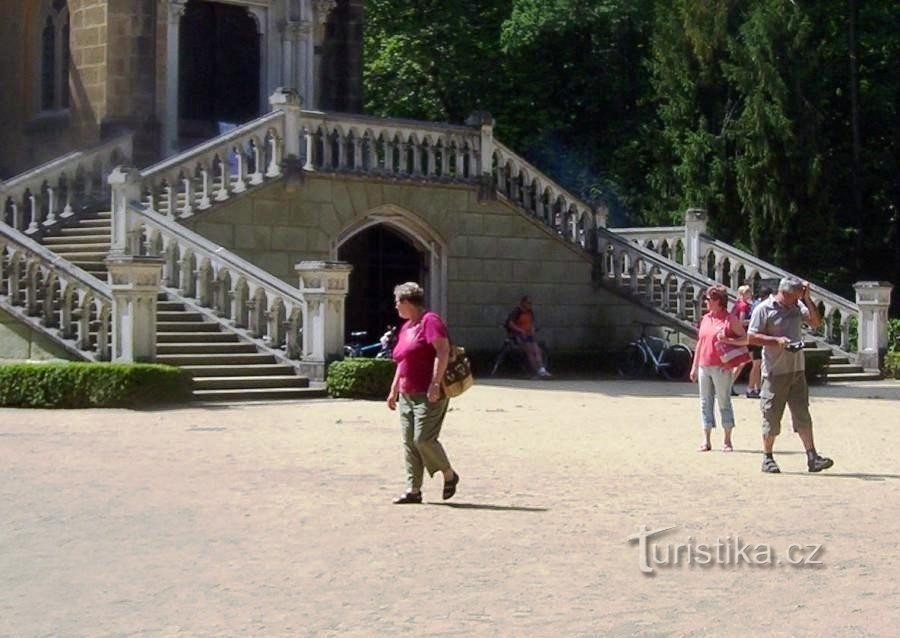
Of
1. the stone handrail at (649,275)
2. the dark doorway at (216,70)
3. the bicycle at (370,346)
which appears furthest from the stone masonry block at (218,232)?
the stone handrail at (649,275)

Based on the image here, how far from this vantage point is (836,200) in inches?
1624

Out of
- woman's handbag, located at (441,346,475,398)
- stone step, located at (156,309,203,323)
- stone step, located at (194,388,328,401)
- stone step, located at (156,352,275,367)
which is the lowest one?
stone step, located at (194,388,328,401)

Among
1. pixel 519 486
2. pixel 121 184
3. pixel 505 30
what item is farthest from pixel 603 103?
pixel 519 486

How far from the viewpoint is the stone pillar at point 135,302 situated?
73.4 ft

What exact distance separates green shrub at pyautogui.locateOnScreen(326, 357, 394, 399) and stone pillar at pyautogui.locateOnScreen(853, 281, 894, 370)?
11.3 m

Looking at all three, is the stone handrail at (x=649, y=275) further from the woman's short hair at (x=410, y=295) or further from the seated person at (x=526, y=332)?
the woman's short hair at (x=410, y=295)

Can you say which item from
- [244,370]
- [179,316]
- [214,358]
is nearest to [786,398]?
[244,370]

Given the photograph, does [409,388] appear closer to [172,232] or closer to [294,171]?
[172,232]

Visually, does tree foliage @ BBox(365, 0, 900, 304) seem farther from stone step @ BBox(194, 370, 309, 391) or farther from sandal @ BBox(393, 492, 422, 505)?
sandal @ BBox(393, 492, 422, 505)

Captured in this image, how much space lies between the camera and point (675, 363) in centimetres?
3048

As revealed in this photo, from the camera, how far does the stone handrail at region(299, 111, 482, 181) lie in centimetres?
2811

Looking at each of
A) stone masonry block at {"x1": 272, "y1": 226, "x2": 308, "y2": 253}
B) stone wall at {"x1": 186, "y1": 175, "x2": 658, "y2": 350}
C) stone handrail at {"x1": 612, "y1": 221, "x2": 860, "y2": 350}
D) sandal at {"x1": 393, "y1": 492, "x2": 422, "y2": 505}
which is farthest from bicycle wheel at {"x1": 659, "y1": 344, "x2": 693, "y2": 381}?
sandal at {"x1": 393, "y1": 492, "x2": 422, "y2": 505}

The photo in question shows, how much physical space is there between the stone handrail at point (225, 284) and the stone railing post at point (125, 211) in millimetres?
77

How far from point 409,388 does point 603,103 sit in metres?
30.7
